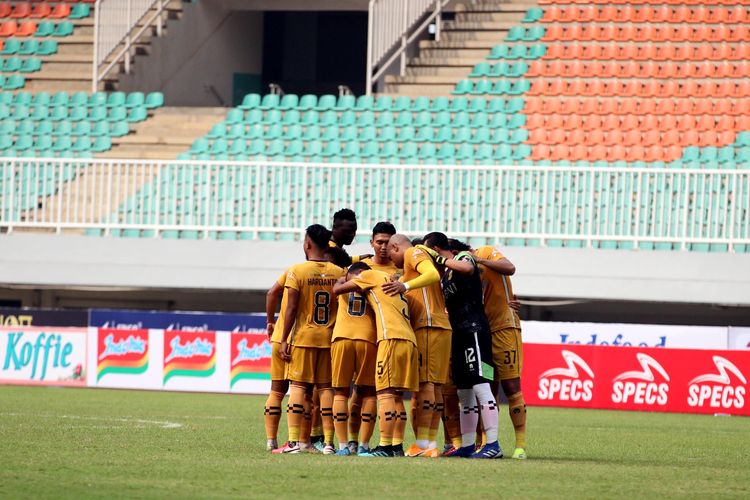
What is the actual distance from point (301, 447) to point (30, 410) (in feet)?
18.6

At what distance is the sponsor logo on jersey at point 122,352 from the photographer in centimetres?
2152

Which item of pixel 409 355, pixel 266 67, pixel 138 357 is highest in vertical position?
pixel 266 67

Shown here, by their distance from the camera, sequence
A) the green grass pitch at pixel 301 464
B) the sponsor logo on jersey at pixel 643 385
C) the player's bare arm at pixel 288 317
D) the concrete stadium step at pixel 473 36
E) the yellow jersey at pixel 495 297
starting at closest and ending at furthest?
the green grass pitch at pixel 301 464
the player's bare arm at pixel 288 317
the yellow jersey at pixel 495 297
the sponsor logo on jersey at pixel 643 385
the concrete stadium step at pixel 473 36

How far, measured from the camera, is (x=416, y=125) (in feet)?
82.6

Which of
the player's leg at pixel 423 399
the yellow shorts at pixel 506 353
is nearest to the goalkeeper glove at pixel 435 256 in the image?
the player's leg at pixel 423 399

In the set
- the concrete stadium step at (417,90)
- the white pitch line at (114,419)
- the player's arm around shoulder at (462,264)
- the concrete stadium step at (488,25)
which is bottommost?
the white pitch line at (114,419)

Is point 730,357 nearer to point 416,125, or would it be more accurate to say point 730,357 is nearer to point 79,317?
point 416,125

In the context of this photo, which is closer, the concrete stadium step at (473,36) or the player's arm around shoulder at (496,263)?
the player's arm around shoulder at (496,263)

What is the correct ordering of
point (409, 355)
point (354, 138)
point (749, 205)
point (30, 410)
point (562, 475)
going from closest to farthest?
point (562, 475) < point (409, 355) < point (30, 410) < point (749, 205) < point (354, 138)

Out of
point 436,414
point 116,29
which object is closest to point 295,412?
point 436,414

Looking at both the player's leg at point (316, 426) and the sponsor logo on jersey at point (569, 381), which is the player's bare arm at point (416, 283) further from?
the sponsor logo on jersey at point (569, 381)

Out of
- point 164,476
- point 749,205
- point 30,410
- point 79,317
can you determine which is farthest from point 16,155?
point 164,476

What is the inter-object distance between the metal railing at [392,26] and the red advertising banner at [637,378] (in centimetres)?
867

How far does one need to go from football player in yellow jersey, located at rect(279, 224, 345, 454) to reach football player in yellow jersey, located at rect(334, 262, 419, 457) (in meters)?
0.42
